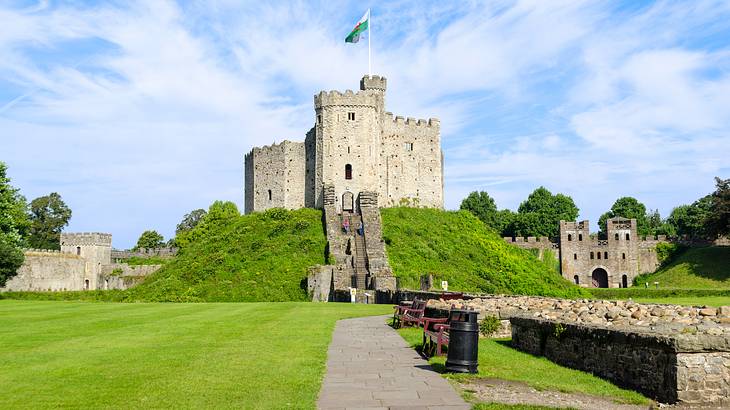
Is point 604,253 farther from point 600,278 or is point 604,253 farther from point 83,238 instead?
point 83,238

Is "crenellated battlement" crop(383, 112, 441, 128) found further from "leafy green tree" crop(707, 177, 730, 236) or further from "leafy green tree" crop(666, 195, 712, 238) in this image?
"leafy green tree" crop(666, 195, 712, 238)

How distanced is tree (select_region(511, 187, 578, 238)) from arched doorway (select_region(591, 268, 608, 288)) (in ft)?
43.6

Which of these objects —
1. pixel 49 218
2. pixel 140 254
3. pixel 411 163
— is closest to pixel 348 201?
pixel 411 163

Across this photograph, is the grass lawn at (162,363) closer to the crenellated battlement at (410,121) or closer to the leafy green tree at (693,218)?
the crenellated battlement at (410,121)

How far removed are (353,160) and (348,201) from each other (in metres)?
3.73

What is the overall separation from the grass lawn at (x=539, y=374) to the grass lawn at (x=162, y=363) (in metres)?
3.21

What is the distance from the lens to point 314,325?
22703 millimetres

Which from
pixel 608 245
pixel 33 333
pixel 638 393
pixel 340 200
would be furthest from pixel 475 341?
pixel 608 245

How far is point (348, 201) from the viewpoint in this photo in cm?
6234

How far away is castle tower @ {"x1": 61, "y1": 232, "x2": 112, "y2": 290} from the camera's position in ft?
284

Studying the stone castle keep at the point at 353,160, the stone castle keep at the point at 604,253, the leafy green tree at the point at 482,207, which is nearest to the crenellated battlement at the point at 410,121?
the stone castle keep at the point at 353,160

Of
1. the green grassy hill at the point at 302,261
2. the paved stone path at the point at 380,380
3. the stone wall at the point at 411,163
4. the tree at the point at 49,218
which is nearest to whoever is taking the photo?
the paved stone path at the point at 380,380

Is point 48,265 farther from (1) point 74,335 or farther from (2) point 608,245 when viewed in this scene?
(2) point 608,245

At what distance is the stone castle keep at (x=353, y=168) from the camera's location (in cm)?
5866
